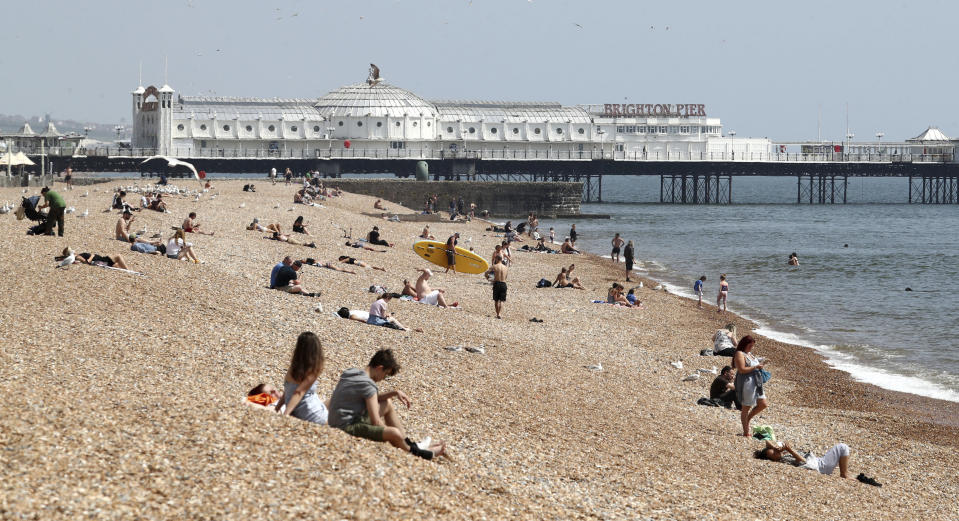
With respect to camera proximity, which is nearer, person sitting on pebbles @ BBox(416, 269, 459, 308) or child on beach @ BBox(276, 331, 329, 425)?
child on beach @ BBox(276, 331, 329, 425)

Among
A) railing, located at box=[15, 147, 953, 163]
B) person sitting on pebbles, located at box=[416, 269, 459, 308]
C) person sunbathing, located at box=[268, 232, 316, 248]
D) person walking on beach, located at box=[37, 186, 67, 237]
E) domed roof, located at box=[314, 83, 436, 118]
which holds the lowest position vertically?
person sitting on pebbles, located at box=[416, 269, 459, 308]

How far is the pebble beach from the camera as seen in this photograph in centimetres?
688

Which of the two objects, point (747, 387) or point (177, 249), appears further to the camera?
point (177, 249)

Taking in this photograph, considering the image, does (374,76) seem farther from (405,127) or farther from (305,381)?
(305,381)

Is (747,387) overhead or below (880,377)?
overhead

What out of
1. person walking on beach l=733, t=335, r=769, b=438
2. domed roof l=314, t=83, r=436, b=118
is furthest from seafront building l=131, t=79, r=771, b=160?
person walking on beach l=733, t=335, r=769, b=438

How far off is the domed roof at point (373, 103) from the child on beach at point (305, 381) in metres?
76.3

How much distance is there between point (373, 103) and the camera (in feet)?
280

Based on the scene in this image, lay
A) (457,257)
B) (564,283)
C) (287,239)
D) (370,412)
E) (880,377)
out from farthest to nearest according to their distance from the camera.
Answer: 1. (287,239)
2. (564,283)
3. (457,257)
4. (880,377)
5. (370,412)

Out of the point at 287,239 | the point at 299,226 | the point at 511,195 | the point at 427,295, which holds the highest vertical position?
the point at 511,195

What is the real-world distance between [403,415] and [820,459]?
388 cm

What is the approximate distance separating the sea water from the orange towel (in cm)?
1056

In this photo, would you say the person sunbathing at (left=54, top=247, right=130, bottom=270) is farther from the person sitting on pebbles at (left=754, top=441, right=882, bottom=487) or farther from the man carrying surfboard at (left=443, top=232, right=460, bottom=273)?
the man carrying surfboard at (left=443, top=232, right=460, bottom=273)

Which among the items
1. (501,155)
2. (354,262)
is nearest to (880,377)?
(354,262)
